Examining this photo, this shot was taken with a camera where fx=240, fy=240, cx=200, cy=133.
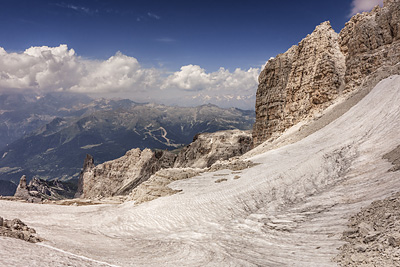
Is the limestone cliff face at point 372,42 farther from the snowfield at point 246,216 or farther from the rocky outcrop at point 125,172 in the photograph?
the rocky outcrop at point 125,172

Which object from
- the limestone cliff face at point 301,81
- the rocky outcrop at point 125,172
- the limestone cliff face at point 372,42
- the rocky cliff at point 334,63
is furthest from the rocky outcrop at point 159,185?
the rocky outcrop at point 125,172

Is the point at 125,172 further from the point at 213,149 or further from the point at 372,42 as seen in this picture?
the point at 372,42

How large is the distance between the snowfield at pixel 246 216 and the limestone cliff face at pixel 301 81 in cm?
1701

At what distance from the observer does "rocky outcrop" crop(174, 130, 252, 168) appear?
315 ft

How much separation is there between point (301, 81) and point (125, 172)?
320 feet

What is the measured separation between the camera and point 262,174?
2336 cm

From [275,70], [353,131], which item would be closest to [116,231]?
[353,131]

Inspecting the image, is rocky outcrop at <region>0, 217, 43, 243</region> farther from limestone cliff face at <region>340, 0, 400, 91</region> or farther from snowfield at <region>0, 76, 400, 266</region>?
limestone cliff face at <region>340, 0, 400, 91</region>

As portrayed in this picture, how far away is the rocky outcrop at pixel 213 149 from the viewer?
9611 centimetres

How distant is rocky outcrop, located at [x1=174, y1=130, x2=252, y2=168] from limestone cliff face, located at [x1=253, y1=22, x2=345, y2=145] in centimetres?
3002

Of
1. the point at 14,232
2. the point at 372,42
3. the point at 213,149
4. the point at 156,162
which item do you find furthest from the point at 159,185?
the point at 156,162

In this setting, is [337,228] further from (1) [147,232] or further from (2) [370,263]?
(1) [147,232]

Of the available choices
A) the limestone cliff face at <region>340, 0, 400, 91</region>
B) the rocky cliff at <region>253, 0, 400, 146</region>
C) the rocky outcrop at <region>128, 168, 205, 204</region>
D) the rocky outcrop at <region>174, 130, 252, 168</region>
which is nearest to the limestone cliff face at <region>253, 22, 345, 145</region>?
the rocky cliff at <region>253, 0, 400, 146</region>

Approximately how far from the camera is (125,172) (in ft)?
401
